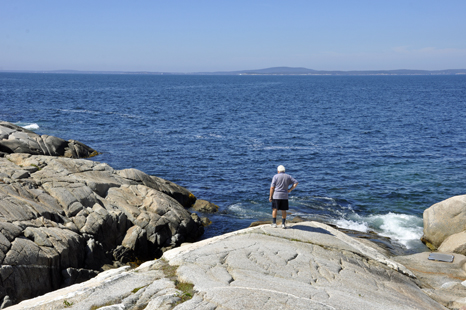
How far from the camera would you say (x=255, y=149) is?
39062 millimetres

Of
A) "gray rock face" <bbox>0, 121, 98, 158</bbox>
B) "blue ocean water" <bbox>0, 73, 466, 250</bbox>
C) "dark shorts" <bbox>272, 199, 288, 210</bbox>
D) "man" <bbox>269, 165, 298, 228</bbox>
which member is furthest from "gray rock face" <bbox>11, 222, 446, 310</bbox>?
"gray rock face" <bbox>0, 121, 98, 158</bbox>

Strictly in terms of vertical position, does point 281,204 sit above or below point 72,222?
above

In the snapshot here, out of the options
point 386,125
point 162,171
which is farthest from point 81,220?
point 386,125

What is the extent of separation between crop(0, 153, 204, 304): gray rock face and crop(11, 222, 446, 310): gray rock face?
3076 mm

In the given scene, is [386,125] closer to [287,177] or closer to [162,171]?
[162,171]

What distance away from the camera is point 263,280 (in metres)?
9.73

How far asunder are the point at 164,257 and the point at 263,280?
322 cm

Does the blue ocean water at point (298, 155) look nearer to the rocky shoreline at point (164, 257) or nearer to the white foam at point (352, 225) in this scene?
the white foam at point (352, 225)

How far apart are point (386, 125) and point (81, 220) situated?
47283mm

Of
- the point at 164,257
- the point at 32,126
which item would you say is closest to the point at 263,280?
the point at 164,257

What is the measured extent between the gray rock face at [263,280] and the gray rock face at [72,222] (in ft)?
10.1

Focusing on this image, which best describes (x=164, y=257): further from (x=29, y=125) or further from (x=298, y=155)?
(x=29, y=125)

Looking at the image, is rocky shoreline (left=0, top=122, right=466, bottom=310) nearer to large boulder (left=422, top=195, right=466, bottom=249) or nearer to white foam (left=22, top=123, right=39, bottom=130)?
large boulder (left=422, top=195, right=466, bottom=249)

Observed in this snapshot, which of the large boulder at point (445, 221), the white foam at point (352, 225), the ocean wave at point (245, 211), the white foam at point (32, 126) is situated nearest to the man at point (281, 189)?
the white foam at point (352, 225)
